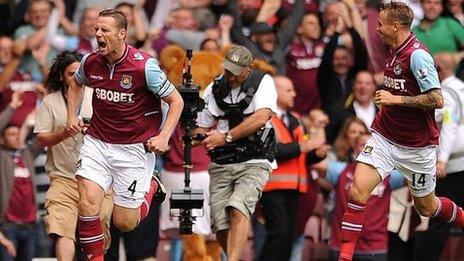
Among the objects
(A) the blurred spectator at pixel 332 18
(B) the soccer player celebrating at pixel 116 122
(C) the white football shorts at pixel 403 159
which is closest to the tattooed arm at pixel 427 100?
(C) the white football shorts at pixel 403 159

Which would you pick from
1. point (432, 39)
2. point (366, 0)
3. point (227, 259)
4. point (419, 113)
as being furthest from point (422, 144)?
point (366, 0)

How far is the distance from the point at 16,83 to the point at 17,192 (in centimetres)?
229

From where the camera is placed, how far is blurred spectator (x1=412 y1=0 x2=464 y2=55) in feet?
62.2

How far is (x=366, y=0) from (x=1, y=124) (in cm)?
581

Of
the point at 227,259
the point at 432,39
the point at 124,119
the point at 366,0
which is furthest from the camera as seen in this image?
the point at 366,0

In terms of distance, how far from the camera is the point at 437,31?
748 inches

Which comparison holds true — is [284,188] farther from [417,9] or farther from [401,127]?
[417,9]

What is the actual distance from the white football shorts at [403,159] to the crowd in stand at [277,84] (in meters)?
1.72

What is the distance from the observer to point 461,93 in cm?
1689

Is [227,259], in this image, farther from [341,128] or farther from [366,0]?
[366,0]

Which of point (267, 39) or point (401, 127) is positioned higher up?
point (267, 39)

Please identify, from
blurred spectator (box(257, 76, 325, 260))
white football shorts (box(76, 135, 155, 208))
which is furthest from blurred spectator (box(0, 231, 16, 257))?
blurred spectator (box(257, 76, 325, 260))

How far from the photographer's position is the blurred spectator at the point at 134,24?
19.6 metres

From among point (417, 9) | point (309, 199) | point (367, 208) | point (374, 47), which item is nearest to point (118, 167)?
point (367, 208)
